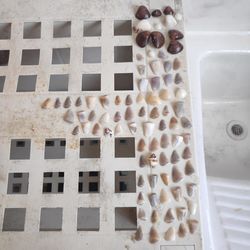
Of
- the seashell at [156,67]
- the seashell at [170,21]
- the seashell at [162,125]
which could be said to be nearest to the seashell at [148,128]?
the seashell at [162,125]

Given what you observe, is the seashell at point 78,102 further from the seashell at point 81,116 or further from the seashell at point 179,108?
the seashell at point 179,108

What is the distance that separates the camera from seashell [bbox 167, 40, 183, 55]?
63 centimetres

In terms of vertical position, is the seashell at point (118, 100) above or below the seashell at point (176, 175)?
above

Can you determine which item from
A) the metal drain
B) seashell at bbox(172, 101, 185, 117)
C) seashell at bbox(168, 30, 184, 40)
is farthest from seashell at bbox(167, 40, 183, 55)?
the metal drain

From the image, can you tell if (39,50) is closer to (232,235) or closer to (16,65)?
(16,65)

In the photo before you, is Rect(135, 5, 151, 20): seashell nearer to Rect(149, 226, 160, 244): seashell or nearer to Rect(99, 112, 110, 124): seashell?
Rect(99, 112, 110, 124): seashell

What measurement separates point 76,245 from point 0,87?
14.3 inches

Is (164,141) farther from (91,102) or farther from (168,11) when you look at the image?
(168,11)

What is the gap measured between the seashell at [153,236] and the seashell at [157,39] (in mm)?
369

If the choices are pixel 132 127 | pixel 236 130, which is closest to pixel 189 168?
pixel 132 127

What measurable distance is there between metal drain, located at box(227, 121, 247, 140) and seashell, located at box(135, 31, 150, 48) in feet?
1.60

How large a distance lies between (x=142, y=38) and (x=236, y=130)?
0.51m

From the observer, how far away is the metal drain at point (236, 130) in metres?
0.96

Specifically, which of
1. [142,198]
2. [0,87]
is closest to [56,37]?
[0,87]
